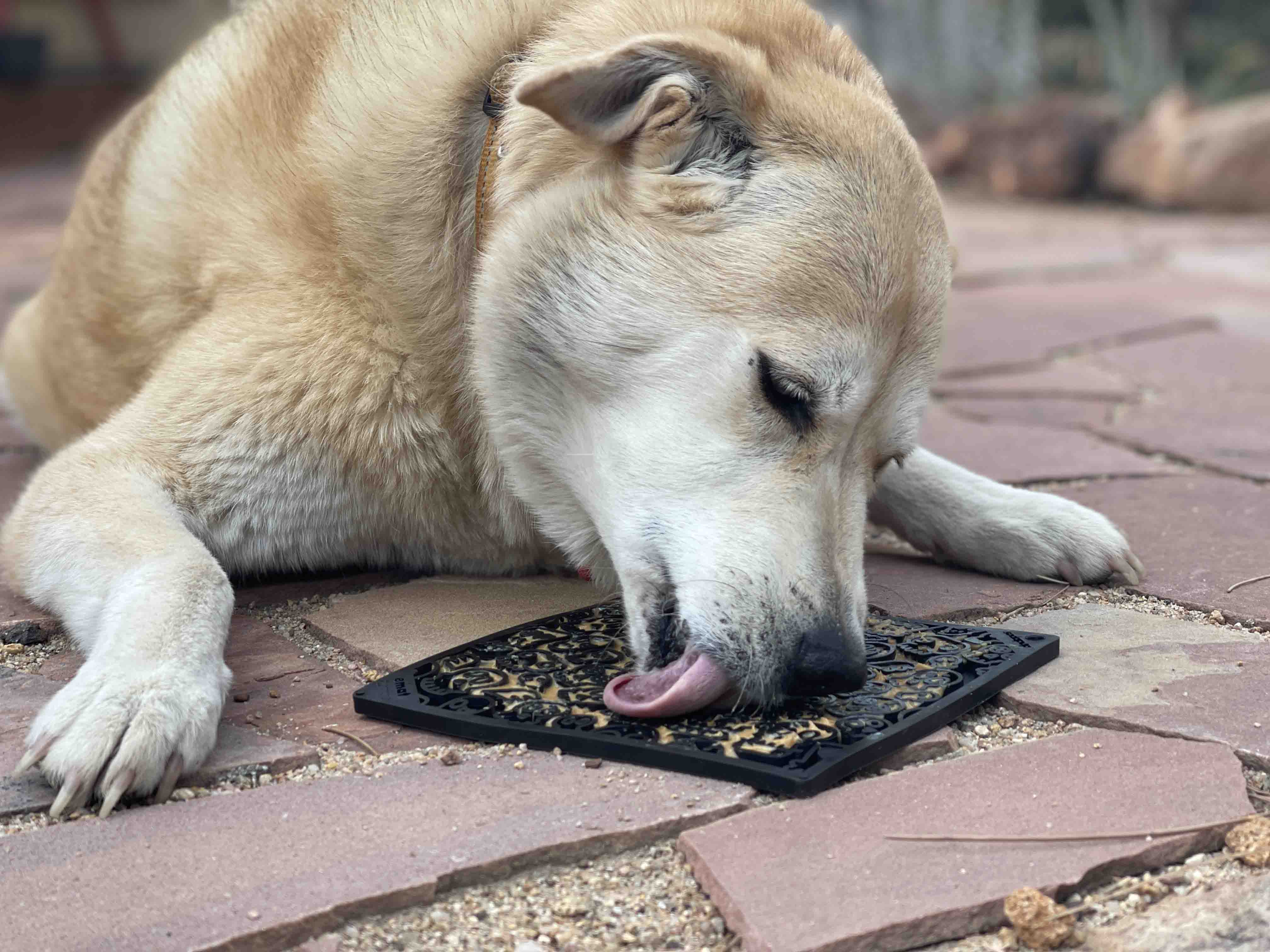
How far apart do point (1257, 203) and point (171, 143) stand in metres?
6.69

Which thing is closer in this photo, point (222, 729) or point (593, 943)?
point (593, 943)

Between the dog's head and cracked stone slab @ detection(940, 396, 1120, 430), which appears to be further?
cracked stone slab @ detection(940, 396, 1120, 430)

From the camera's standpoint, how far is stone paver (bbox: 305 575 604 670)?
211 centimetres

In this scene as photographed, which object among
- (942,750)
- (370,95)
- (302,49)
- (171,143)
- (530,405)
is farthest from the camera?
(171,143)

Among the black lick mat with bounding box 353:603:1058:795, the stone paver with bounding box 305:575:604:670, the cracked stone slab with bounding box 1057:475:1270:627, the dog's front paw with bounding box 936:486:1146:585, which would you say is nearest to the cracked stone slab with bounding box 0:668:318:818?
the black lick mat with bounding box 353:603:1058:795

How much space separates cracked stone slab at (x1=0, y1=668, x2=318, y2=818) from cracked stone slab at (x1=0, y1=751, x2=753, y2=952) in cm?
6

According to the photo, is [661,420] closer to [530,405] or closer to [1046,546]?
[530,405]

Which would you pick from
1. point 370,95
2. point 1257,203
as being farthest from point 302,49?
point 1257,203

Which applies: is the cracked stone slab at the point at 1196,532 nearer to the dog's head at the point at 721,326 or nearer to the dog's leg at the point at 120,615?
the dog's head at the point at 721,326

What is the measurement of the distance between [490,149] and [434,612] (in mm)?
781

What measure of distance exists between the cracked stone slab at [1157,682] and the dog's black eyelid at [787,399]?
0.47m

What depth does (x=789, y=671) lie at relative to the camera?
1784 mm

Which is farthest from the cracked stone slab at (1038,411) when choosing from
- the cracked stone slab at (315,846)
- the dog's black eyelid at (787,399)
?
the cracked stone slab at (315,846)

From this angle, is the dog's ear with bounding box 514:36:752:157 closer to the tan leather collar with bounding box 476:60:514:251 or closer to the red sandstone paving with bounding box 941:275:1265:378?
the tan leather collar with bounding box 476:60:514:251
